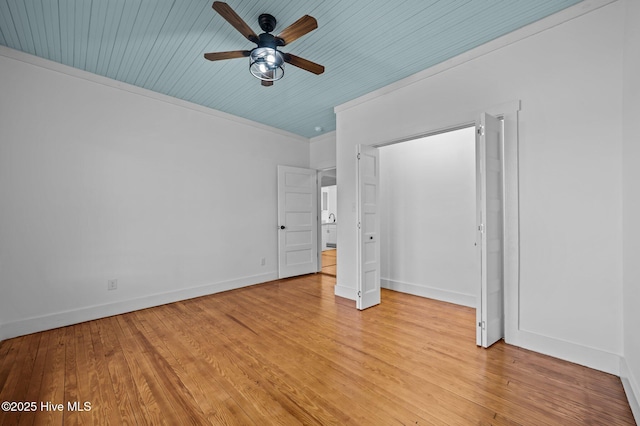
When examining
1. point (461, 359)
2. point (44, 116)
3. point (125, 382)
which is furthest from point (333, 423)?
point (44, 116)

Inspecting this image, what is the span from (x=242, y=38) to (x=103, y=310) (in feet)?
11.7

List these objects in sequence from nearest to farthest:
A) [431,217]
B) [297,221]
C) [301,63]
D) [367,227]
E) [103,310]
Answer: [301,63] < [103,310] < [367,227] < [431,217] < [297,221]

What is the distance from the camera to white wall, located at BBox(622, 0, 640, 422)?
66.6 inches

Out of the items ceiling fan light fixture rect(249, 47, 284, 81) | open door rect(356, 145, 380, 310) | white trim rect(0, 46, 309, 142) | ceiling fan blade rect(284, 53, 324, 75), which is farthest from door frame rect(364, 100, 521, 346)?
white trim rect(0, 46, 309, 142)

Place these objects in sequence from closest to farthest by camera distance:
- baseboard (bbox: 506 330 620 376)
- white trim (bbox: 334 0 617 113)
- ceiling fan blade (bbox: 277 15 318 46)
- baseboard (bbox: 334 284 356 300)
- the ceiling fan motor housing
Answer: ceiling fan blade (bbox: 277 15 318 46), baseboard (bbox: 506 330 620 376), white trim (bbox: 334 0 617 113), the ceiling fan motor housing, baseboard (bbox: 334 284 356 300)

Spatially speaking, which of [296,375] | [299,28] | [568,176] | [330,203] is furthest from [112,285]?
[330,203]

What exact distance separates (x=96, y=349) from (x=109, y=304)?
1.00 metres

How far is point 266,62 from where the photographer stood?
239 cm

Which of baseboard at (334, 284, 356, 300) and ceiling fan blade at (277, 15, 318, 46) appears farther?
baseboard at (334, 284, 356, 300)

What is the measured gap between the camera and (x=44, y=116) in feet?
9.80

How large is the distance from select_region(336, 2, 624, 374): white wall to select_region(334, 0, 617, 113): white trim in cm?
2

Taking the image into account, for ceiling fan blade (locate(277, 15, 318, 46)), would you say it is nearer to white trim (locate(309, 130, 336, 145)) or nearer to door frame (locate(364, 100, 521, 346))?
door frame (locate(364, 100, 521, 346))

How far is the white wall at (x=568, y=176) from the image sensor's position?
207 cm

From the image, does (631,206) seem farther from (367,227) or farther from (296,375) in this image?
(296,375)
